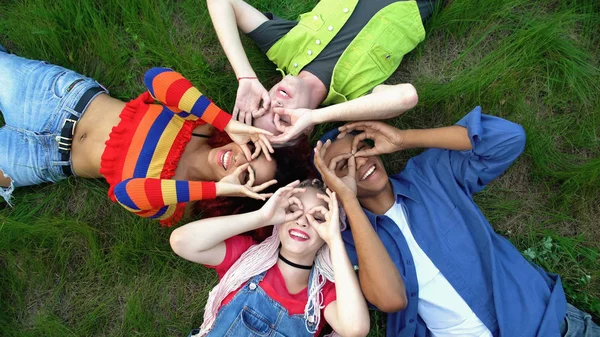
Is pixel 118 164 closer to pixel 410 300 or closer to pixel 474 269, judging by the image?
pixel 410 300

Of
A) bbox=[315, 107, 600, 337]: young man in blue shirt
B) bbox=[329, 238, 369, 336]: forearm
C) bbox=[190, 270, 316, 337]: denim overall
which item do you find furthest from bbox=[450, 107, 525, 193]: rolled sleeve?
bbox=[190, 270, 316, 337]: denim overall

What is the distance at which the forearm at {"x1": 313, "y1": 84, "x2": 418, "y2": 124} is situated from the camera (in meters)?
2.71

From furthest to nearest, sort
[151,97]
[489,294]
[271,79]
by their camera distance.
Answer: [271,79], [151,97], [489,294]

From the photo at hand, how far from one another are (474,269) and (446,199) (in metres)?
0.50

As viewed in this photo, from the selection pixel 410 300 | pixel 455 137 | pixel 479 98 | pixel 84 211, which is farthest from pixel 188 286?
pixel 479 98

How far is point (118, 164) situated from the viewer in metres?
2.92

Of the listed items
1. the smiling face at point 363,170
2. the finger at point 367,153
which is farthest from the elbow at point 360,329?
the finger at point 367,153

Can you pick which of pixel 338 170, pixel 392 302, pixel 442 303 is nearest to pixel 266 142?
pixel 338 170

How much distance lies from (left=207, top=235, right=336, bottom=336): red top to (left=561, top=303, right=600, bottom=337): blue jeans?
1.61 metres

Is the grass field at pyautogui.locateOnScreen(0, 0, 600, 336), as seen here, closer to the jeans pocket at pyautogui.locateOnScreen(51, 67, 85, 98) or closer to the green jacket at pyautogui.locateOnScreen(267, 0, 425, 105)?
the jeans pocket at pyautogui.locateOnScreen(51, 67, 85, 98)

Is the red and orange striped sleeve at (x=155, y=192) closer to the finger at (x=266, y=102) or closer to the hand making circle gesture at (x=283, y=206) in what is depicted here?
the hand making circle gesture at (x=283, y=206)

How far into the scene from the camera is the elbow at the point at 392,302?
2.64 meters

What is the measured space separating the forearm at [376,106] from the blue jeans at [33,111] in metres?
1.85

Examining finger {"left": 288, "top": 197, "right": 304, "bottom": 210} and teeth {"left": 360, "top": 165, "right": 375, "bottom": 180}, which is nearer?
finger {"left": 288, "top": 197, "right": 304, "bottom": 210}
